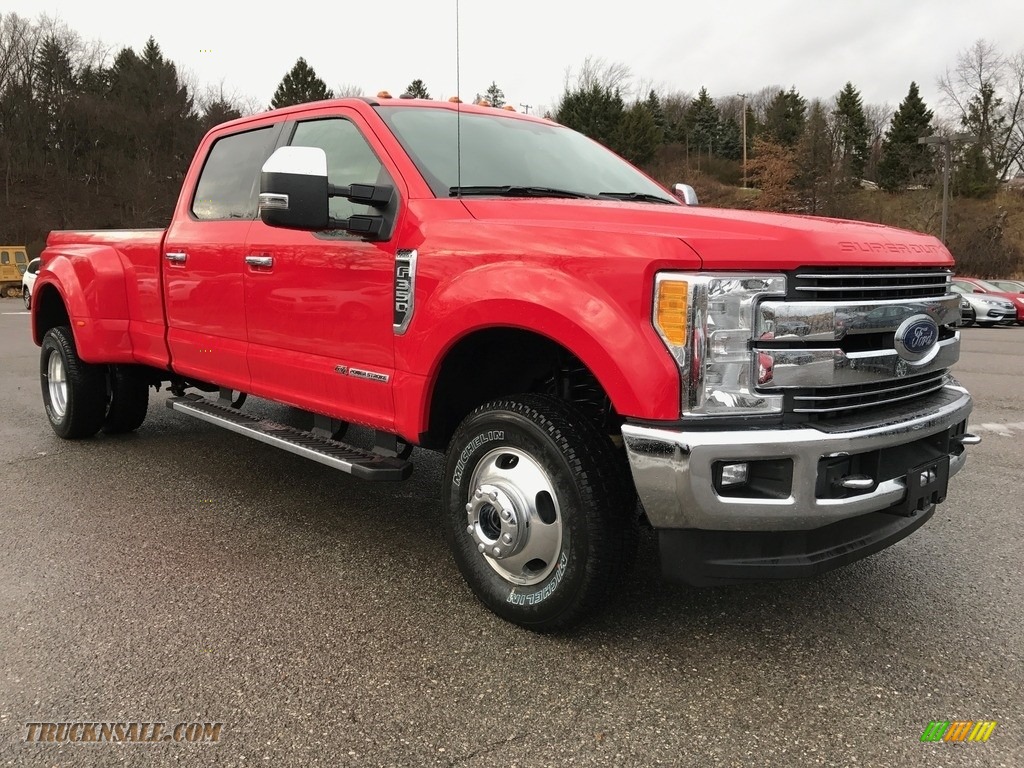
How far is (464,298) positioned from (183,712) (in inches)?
62.0

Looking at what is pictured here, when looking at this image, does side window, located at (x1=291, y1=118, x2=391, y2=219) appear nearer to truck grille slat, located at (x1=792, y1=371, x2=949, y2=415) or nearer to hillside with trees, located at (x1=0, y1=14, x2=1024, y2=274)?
truck grille slat, located at (x1=792, y1=371, x2=949, y2=415)

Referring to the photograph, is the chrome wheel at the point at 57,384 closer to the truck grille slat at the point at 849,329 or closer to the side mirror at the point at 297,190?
the side mirror at the point at 297,190

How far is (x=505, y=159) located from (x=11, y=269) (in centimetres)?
3528

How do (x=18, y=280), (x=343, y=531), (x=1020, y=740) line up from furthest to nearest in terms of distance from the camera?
1. (x=18, y=280)
2. (x=343, y=531)
3. (x=1020, y=740)

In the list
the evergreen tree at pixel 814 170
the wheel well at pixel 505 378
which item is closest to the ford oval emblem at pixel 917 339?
the wheel well at pixel 505 378

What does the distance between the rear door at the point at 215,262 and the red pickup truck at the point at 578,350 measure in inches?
1.4

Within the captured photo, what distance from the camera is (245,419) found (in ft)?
14.5

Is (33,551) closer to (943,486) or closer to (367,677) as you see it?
(367,677)

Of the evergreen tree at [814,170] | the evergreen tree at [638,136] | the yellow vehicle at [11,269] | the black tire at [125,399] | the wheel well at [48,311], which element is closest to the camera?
the black tire at [125,399]

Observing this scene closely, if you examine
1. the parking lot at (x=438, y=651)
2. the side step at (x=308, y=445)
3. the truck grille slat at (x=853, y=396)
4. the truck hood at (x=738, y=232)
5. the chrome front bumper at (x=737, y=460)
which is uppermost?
the truck hood at (x=738, y=232)

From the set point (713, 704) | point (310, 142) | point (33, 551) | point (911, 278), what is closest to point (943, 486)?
point (911, 278)

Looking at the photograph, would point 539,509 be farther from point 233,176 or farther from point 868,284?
point 233,176

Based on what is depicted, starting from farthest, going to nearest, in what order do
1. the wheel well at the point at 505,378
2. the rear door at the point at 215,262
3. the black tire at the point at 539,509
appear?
the rear door at the point at 215,262
the wheel well at the point at 505,378
the black tire at the point at 539,509

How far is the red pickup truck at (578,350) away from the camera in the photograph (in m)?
2.40
